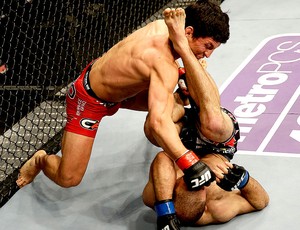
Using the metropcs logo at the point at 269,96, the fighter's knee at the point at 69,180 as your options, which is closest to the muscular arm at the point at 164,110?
the fighter's knee at the point at 69,180

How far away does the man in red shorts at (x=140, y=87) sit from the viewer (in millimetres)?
2561

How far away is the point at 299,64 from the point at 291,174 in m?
1.40

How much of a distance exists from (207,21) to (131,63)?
1.35 ft

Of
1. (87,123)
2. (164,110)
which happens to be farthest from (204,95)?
(87,123)

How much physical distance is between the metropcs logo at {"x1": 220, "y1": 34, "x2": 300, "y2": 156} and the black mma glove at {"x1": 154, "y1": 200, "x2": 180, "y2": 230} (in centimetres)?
89

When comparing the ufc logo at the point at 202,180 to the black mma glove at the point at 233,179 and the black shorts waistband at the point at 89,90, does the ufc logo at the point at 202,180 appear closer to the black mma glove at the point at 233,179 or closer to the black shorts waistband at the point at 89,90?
the black mma glove at the point at 233,179

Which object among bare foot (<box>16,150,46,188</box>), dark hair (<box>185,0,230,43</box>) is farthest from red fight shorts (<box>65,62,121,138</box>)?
dark hair (<box>185,0,230,43</box>)

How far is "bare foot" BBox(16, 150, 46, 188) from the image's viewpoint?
328 cm

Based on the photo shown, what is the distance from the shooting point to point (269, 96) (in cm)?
380

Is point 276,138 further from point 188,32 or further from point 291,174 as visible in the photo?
point 188,32

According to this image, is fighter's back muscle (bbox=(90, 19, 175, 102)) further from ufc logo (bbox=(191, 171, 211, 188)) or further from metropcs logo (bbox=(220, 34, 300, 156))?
metropcs logo (bbox=(220, 34, 300, 156))

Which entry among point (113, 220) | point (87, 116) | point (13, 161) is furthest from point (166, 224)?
point (13, 161)

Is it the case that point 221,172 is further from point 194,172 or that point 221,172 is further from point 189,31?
point 189,31

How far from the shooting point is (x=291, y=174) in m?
3.02
